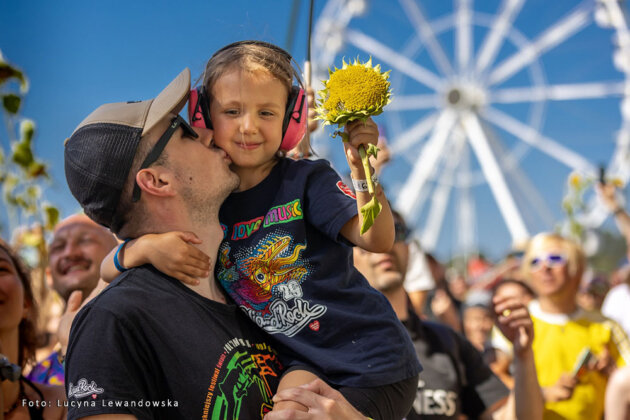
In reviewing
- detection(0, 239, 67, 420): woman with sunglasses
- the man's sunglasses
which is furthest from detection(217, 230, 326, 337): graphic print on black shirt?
detection(0, 239, 67, 420): woman with sunglasses

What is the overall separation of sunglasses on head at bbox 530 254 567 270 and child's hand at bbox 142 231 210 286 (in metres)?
3.07

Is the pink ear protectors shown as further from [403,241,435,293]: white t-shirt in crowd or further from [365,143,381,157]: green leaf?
[403,241,435,293]: white t-shirt in crowd

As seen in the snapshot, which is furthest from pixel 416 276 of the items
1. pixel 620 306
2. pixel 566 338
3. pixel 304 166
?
pixel 304 166

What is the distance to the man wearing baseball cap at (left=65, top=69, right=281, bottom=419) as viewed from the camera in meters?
1.59

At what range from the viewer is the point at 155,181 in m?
1.83

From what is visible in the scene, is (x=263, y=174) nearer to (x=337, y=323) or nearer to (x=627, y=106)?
(x=337, y=323)

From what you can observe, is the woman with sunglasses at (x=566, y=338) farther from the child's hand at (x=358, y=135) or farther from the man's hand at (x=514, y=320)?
the child's hand at (x=358, y=135)

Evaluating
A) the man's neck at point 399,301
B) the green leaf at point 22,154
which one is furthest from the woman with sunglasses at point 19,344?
the man's neck at point 399,301

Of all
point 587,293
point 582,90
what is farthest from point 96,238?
point 582,90

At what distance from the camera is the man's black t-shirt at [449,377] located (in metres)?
3.09

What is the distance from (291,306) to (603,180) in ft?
17.0

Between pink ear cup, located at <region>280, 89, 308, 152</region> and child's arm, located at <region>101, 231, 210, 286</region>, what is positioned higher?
pink ear cup, located at <region>280, 89, 308, 152</region>

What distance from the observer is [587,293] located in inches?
276

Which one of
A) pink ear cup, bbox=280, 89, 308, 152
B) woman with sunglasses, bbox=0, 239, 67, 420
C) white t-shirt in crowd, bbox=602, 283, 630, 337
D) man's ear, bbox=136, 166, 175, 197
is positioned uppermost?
white t-shirt in crowd, bbox=602, 283, 630, 337
